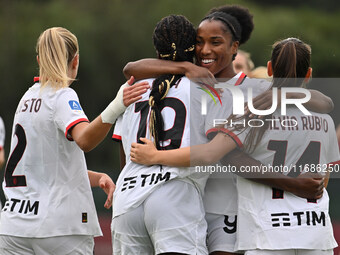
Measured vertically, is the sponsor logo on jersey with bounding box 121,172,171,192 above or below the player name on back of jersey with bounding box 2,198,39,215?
above

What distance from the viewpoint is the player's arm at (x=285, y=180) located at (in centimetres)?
448

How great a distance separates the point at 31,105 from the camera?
5035 mm

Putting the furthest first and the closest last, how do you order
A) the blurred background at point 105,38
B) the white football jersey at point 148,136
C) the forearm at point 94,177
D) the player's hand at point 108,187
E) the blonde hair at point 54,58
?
the blurred background at point 105,38, the forearm at point 94,177, the player's hand at point 108,187, the blonde hair at point 54,58, the white football jersey at point 148,136

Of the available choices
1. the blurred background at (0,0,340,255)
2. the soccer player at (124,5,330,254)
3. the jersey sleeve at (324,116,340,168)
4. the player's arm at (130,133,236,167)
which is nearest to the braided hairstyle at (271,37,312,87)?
the soccer player at (124,5,330,254)

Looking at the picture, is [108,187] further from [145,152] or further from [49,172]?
[145,152]

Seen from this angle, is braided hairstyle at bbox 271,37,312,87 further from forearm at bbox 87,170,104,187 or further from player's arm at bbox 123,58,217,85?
forearm at bbox 87,170,104,187

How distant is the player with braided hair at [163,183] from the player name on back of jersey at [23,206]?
24.6 inches

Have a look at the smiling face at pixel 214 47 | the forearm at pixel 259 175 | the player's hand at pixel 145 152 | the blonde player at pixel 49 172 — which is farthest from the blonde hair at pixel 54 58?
the forearm at pixel 259 175

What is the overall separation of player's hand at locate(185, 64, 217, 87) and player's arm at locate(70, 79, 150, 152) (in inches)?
11.3

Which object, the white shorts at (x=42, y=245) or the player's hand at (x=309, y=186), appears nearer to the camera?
the player's hand at (x=309, y=186)

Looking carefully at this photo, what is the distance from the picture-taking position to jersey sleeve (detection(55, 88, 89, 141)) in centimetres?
488

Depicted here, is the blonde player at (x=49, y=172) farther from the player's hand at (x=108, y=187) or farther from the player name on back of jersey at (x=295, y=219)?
the player name on back of jersey at (x=295, y=219)

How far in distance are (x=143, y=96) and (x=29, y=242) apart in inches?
49.9

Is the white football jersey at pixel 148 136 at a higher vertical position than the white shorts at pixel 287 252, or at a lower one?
higher
